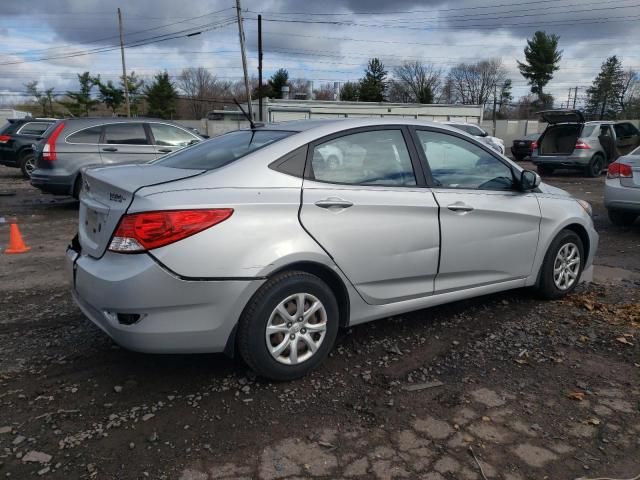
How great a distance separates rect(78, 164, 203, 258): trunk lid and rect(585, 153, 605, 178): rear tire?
1504 centimetres

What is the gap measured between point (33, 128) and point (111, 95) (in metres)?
45.0

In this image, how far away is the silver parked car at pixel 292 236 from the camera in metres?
2.95

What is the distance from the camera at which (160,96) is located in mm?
59500

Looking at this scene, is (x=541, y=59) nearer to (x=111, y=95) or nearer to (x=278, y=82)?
(x=278, y=82)

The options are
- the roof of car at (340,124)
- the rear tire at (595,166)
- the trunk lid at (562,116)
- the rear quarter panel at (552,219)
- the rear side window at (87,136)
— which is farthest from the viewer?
the rear tire at (595,166)

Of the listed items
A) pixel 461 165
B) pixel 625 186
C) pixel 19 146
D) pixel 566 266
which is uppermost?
pixel 461 165

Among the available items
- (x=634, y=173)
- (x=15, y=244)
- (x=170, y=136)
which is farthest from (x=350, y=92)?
(x=15, y=244)

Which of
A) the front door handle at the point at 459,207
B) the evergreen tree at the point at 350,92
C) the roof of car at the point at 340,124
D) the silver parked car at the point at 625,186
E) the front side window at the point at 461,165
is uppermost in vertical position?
the evergreen tree at the point at 350,92

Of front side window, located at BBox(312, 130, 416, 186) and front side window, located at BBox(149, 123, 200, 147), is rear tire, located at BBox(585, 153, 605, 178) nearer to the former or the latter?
front side window, located at BBox(149, 123, 200, 147)

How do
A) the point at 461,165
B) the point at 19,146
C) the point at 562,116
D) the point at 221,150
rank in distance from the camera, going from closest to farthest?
the point at 221,150, the point at 461,165, the point at 562,116, the point at 19,146

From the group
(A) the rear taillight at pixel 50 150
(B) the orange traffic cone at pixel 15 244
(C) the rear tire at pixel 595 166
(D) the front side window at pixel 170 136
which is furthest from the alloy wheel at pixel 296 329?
(C) the rear tire at pixel 595 166

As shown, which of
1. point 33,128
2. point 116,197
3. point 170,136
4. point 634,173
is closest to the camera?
point 116,197

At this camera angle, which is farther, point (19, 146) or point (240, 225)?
point (19, 146)

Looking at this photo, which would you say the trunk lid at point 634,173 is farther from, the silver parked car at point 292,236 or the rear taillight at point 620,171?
the silver parked car at point 292,236
